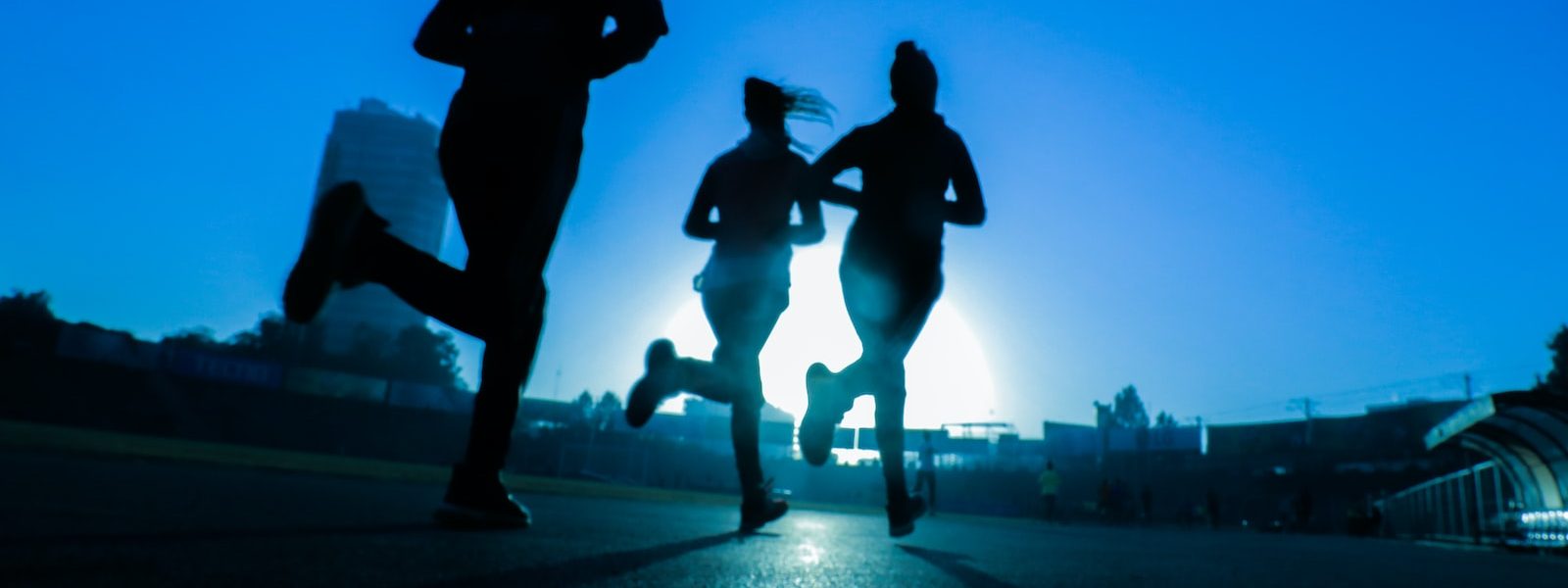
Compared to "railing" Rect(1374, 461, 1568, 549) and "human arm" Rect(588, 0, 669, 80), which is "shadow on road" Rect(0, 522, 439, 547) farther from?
"railing" Rect(1374, 461, 1568, 549)

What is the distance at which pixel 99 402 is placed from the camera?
44938mm

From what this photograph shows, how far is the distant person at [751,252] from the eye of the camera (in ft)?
11.7

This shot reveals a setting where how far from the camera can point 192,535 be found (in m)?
1.78

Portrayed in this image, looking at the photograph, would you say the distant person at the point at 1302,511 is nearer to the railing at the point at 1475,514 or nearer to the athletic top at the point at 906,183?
the railing at the point at 1475,514

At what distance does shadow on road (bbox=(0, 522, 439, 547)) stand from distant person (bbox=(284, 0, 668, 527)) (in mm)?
344

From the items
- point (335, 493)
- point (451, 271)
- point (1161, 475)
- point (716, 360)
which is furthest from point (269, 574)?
point (1161, 475)

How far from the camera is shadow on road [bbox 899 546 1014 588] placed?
194 cm

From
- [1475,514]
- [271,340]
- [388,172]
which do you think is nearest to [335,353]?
[271,340]

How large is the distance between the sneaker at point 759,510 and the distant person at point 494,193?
1.17 m

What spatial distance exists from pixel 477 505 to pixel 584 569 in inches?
42.0

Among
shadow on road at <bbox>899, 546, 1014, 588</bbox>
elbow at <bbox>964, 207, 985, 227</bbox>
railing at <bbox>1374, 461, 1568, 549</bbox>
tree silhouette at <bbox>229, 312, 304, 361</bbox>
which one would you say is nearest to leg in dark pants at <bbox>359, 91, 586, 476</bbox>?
shadow on road at <bbox>899, 546, 1014, 588</bbox>

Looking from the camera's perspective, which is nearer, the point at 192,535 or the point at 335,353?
the point at 192,535

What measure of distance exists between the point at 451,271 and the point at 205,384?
56.0 m

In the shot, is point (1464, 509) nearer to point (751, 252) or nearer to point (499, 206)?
point (751, 252)
